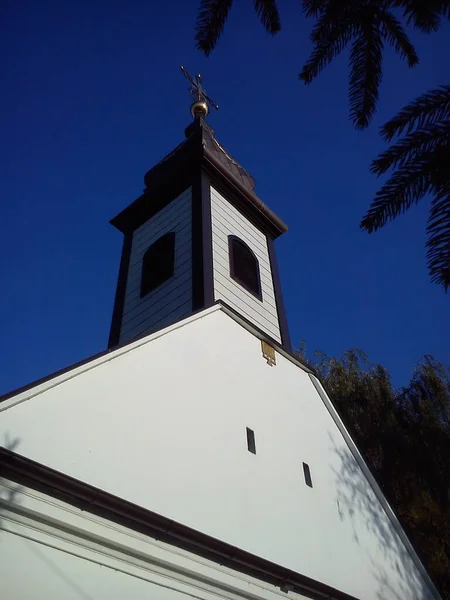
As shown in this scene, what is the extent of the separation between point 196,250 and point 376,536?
211 inches

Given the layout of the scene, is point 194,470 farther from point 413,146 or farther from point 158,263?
point 158,263

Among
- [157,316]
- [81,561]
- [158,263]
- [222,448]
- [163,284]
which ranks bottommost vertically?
[81,561]

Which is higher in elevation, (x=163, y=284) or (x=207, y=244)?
(x=207, y=244)

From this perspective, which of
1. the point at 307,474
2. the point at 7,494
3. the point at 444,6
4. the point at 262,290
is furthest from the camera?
the point at 262,290

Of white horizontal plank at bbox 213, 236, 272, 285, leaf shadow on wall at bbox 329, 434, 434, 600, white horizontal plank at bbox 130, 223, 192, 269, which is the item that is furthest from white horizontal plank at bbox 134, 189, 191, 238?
leaf shadow on wall at bbox 329, 434, 434, 600

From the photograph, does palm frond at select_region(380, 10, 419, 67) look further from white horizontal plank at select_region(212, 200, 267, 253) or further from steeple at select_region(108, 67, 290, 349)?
white horizontal plank at select_region(212, 200, 267, 253)

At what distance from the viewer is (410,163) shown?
86.2 inches

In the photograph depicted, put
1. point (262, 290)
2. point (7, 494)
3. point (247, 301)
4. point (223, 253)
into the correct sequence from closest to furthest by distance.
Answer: point (7, 494), point (247, 301), point (223, 253), point (262, 290)

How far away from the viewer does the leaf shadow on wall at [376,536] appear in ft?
23.4

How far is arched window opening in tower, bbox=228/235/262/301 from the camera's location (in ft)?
34.1

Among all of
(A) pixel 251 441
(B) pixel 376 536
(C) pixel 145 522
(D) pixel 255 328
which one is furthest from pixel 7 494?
(B) pixel 376 536

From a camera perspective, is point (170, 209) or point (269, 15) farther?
point (170, 209)

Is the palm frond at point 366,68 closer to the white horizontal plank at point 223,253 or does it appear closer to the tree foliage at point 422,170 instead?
the tree foliage at point 422,170

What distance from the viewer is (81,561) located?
14.2ft
